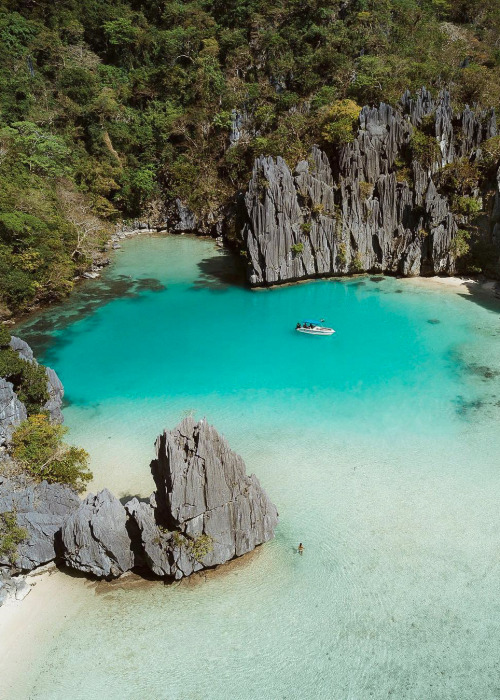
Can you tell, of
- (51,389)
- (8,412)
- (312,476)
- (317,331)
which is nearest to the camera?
(312,476)

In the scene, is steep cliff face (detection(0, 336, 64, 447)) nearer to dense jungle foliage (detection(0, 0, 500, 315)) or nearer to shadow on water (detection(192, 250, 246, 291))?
shadow on water (detection(192, 250, 246, 291))

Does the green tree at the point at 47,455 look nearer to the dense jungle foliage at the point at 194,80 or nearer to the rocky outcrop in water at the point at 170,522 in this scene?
the rocky outcrop in water at the point at 170,522

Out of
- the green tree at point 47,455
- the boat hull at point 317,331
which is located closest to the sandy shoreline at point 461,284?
the boat hull at point 317,331

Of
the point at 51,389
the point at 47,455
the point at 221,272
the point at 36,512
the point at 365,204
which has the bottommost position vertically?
the point at 36,512

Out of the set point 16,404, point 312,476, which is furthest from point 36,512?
point 312,476

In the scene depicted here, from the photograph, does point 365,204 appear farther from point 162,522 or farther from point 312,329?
point 162,522

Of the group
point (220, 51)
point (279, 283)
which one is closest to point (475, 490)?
point (279, 283)

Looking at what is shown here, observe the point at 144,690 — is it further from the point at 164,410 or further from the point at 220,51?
the point at 220,51

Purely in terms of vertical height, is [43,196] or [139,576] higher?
[43,196]
